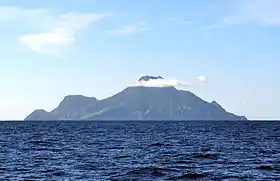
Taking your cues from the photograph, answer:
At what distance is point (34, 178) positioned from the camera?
35125mm

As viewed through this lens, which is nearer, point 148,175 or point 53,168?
point 148,175

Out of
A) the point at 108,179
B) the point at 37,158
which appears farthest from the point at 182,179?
the point at 37,158

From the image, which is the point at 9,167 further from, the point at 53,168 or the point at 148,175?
the point at 148,175

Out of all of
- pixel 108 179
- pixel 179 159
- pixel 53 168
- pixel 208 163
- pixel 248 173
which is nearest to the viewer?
pixel 108 179

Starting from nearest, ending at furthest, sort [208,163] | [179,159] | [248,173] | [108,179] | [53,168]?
1. [108,179]
2. [248,173]
3. [53,168]
4. [208,163]
5. [179,159]

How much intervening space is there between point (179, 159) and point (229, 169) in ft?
26.4

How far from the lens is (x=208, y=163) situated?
144 ft

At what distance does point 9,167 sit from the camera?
136ft


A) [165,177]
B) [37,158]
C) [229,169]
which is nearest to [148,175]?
[165,177]

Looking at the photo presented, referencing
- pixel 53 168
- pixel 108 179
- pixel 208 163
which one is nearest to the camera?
pixel 108 179

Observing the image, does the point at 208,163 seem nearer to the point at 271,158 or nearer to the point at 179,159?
the point at 179,159

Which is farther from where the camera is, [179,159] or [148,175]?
[179,159]

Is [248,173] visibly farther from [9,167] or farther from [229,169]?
[9,167]

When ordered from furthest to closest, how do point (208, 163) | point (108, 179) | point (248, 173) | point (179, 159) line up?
point (179, 159) → point (208, 163) → point (248, 173) → point (108, 179)
